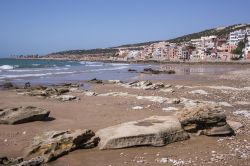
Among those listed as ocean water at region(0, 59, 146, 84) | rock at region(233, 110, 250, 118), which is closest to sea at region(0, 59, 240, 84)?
ocean water at region(0, 59, 146, 84)

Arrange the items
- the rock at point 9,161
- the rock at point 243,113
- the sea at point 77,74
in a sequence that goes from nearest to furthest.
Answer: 1. the rock at point 9,161
2. the rock at point 243,113
3. the sea at point 77,74

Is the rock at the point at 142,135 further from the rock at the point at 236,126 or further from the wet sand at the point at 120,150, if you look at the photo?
the rock at the point at 236,126

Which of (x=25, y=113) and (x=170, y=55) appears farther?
(x=170, y=55)

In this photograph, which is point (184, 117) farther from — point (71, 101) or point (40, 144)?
point (71, 101)

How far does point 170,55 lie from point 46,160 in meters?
170

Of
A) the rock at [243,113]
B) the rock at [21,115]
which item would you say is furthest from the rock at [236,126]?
the rock at [21,115]

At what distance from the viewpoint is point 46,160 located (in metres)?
9.45

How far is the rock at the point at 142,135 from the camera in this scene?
34.1ft

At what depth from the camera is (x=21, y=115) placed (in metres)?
14.8

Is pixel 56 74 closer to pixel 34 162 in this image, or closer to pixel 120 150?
pixel 120 150

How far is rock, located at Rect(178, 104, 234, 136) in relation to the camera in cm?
1162

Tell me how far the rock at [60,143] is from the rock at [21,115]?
415 cm

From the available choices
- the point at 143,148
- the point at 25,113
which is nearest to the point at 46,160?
the point at 143,148

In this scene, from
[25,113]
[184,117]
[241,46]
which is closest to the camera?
[184,117]
